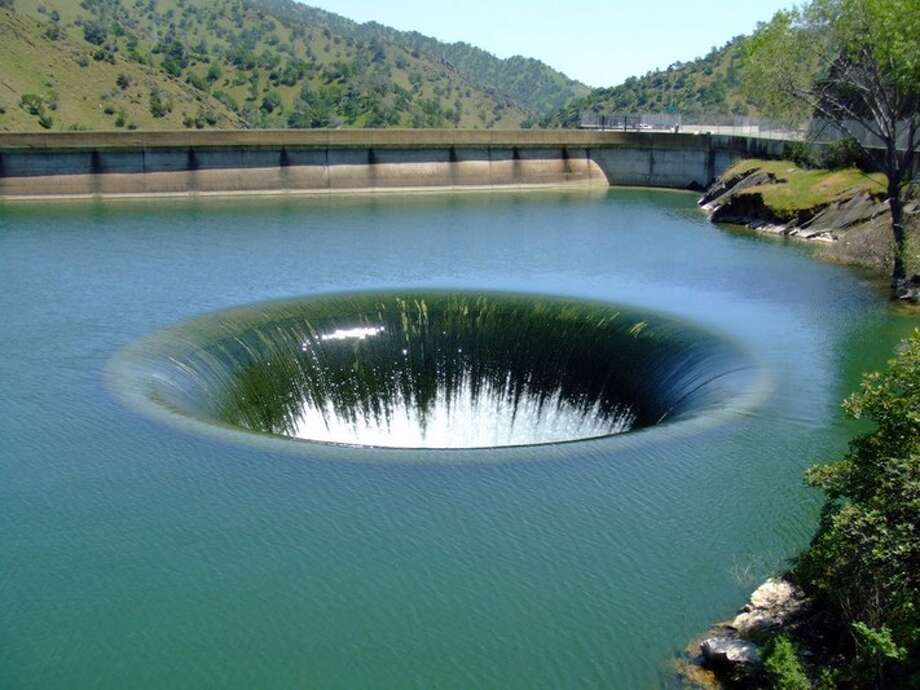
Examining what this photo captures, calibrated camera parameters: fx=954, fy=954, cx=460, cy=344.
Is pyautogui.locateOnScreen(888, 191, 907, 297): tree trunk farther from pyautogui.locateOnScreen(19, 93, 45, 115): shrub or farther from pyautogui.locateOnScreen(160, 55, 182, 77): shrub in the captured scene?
pyautogui.locateOnScreen(160, 55, 182, 77): shrub

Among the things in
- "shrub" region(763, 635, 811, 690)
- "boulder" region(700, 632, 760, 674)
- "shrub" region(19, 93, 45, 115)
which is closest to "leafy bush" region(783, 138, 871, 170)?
"boulder" region(700, 632, 760, 674)

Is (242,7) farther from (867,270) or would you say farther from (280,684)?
(280,684)

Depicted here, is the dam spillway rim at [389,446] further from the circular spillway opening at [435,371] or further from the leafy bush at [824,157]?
the leafy bush at [824,157]

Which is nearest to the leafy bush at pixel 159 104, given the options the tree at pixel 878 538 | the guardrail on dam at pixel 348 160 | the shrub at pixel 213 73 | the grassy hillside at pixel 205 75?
the grassy hillside at pixel 205 75

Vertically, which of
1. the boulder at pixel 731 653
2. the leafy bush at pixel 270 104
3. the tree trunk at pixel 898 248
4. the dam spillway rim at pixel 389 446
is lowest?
the boulder at pixel 731 653

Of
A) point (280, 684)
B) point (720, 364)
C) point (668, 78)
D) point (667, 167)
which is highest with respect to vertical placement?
point (668, 78)

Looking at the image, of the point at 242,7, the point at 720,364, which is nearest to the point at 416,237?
the point at 720,364
